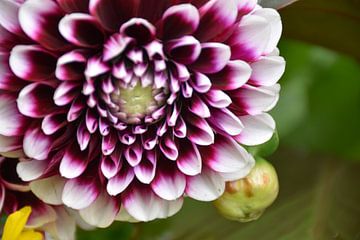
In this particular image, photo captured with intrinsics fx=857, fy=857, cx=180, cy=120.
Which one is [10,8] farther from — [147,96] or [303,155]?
[303,155]

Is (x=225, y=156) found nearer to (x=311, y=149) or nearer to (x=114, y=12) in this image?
(x=114, y=12)

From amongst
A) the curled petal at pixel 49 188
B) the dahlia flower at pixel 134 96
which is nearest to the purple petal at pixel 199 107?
the dahlia flower at pixel 134 96

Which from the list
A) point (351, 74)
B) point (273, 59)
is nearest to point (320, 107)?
point (351, 74)

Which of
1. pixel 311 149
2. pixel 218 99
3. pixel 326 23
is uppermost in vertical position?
pixel 218 99

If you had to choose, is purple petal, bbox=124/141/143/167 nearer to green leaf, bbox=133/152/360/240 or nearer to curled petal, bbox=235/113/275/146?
curled petal, bbox=235/113/275/146

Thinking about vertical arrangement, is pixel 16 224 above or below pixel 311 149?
above

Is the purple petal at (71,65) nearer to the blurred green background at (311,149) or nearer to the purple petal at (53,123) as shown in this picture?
the purple petal at (53,123)

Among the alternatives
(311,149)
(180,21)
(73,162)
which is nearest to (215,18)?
(180,21)
